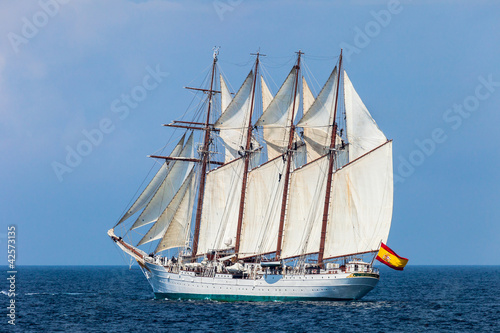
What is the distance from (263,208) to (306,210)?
509 cm

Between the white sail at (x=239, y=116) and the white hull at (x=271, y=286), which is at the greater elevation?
the white sail at (x=239, y=116)

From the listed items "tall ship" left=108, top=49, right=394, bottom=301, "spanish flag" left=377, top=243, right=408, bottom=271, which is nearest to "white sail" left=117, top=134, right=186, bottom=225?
"tall ship" left=108, top=49, right=394, bottom=301

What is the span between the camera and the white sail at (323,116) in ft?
223

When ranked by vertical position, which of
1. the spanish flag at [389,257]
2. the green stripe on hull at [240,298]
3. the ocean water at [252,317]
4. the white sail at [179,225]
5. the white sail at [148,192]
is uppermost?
the white sail at [148,192]

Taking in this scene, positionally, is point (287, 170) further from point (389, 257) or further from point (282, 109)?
point (389, 257)

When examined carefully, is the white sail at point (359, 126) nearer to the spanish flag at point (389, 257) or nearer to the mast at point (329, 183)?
the mast at point (329, 183)

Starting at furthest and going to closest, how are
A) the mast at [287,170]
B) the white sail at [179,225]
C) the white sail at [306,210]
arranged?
1. the white sail at [179,225]
2. the mast at [287,170]
3. the white sail at [306,210]

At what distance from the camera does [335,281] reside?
64.8 metres

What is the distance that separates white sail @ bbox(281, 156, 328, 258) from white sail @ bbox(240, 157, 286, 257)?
2512 mm

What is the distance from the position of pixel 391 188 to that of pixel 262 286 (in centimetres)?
1478

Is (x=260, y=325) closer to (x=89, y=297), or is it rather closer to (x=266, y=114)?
(x=266, y=114)

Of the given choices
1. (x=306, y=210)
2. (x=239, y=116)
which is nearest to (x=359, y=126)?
(x=306, y=210)

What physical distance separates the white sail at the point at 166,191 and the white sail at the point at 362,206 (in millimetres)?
17147

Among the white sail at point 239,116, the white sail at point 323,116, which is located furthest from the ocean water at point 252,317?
the white sail at point 239,116
